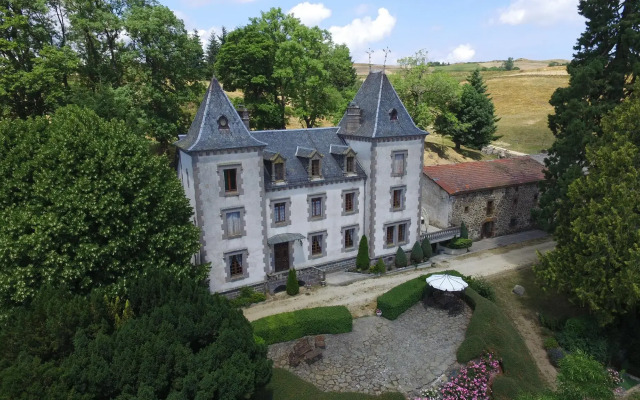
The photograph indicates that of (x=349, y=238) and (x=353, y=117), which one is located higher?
(x=353, y=117)

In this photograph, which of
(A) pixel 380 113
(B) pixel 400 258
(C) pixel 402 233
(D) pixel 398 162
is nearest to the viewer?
(A) pixel 380 113

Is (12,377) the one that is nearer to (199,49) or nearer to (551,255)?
(551,255)

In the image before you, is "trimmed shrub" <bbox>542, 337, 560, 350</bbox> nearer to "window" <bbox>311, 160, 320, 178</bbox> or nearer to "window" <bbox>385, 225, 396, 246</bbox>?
"window" <bbox>385, 225, 396, 246</bbox>

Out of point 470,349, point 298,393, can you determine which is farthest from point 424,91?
point 298,393

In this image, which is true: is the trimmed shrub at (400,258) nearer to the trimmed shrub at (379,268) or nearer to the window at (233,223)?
the trimmed shrub at (379,268)

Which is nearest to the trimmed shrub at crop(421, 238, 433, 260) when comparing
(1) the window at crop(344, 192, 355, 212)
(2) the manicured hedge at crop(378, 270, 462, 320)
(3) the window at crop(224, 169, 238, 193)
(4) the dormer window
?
(2) the manicured hedge at crop(378, 270, 462, 320)

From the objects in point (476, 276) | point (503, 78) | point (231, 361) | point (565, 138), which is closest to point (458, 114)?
point (565, 138)

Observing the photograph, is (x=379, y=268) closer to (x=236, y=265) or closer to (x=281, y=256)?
(x=281, y=256)
